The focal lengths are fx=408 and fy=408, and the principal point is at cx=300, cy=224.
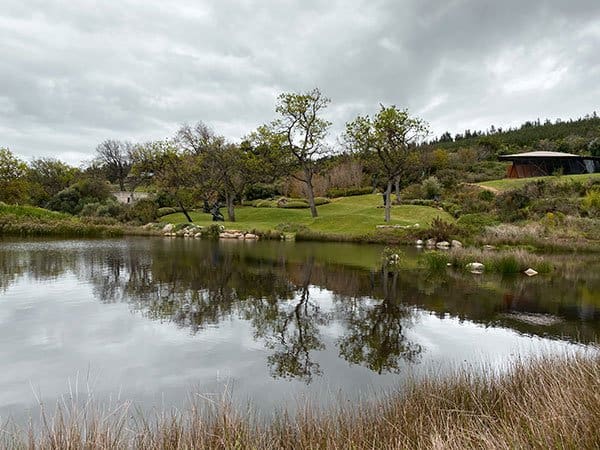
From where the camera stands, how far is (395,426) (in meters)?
3.61

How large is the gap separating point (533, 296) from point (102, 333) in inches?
431

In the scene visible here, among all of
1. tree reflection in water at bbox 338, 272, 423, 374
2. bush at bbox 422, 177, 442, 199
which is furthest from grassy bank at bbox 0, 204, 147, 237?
bush at bbox 422, 177, 442, 199

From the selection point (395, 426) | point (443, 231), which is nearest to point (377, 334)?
point (395, 426)

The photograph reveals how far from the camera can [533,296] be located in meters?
11.5

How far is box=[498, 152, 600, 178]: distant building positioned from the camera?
4516cm

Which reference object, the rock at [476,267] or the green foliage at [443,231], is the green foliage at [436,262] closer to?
the rock at [476,267]

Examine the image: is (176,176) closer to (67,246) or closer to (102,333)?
(67,246)

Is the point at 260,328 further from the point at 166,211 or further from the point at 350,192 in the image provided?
the point at 350,192

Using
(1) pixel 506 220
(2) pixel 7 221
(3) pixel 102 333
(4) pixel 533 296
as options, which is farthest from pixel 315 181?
(3) pixel 102 333

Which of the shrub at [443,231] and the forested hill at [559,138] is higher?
the forested hill at [559,138]

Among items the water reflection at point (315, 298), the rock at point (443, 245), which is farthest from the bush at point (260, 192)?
the water reflection at point (315, 298)

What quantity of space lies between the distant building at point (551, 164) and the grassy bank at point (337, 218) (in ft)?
54.6

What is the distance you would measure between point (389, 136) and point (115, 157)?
170 ft

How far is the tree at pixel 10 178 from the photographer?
1719 inches
